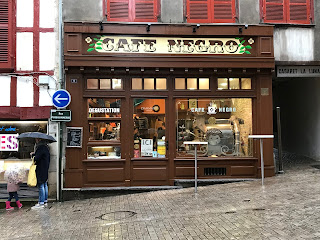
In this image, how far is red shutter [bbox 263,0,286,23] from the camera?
10.2 m

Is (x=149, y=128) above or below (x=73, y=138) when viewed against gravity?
above

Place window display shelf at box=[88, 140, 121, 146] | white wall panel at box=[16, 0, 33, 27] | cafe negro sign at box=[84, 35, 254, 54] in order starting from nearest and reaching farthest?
1. white wall panel at box=[16, 0, 33, 27]
2. cafe negro sign at box=[84, 35, 254, 54]
3. window display shelf at box=[88, 140, 121, 146]

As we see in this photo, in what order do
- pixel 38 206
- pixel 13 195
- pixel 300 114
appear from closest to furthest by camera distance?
1. pixel 38 206
2. pixel 13 195
3. pixel 300 114

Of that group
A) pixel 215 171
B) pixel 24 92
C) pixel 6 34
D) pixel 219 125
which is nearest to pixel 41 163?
pixel 24 92

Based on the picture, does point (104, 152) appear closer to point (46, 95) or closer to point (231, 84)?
point (46, 95)

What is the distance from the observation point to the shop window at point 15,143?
939 cm

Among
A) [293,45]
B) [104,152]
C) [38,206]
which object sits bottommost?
[38,206]

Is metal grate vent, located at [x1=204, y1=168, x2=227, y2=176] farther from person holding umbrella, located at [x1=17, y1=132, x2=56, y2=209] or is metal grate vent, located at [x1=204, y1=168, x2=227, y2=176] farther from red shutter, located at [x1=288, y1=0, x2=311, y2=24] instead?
red shutter, located at [x1=288, y1=0, x2=311, y2=24]

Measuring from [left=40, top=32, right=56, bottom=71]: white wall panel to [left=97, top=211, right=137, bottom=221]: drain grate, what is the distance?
15.8 feet

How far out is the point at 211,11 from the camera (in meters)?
10.0

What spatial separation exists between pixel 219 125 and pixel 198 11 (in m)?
3.67

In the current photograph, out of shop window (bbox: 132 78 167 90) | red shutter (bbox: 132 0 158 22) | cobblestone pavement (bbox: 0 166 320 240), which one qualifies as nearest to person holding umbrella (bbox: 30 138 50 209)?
cobblestone pavement (bbox: 0 166 320 240)

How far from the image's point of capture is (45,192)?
8.66 m

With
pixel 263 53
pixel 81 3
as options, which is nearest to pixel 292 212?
pixel 263 53
